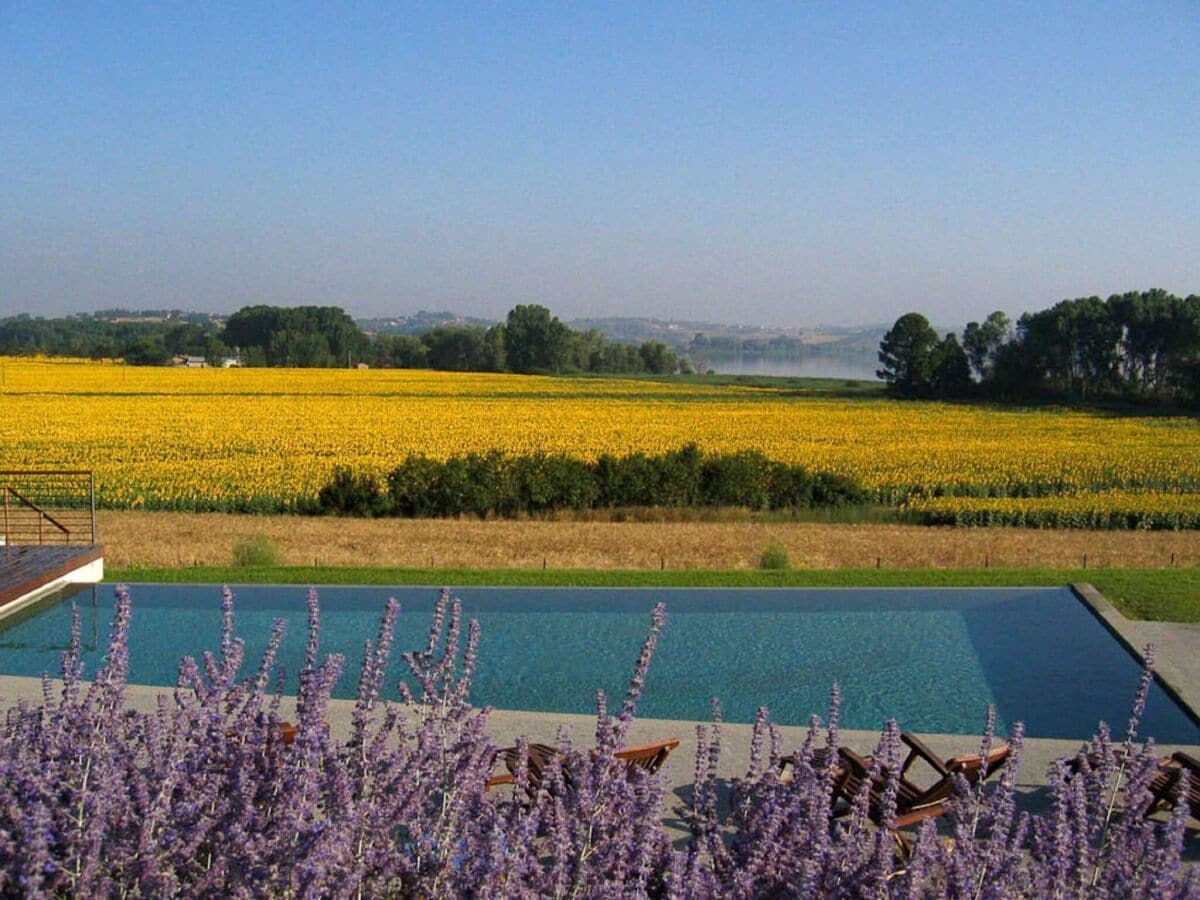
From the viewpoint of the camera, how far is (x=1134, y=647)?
32.1 ft

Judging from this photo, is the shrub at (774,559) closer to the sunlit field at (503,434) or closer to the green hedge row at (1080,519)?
the green hedge row at (1080,519)

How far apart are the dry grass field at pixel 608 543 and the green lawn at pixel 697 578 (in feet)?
3.64

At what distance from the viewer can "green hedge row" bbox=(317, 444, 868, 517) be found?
61.4ft

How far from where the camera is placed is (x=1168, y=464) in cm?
2692

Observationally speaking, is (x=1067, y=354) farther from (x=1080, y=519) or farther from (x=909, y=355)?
(x=1080, y=519)

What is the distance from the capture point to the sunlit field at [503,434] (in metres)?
23.2

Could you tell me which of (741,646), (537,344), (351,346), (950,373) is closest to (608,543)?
(741,646)

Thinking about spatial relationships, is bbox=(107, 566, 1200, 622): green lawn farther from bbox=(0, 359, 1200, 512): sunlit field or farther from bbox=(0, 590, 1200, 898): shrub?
bbox=(0, 590, 1200, 898): shrub

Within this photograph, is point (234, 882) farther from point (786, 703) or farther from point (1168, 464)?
point (1168, 464)

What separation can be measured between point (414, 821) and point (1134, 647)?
8.30 m

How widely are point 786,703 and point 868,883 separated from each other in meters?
5.87

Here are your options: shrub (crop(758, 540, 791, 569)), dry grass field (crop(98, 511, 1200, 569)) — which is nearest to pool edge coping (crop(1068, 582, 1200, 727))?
dry grass field (crop(98, 511, 1200, 569))

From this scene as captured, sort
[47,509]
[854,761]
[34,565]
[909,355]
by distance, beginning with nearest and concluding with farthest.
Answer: [854,761] → [34,565] → [47,509] → [909,355]

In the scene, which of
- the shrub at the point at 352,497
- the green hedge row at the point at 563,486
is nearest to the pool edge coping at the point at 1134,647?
the green hedge row at the point at 563,486
